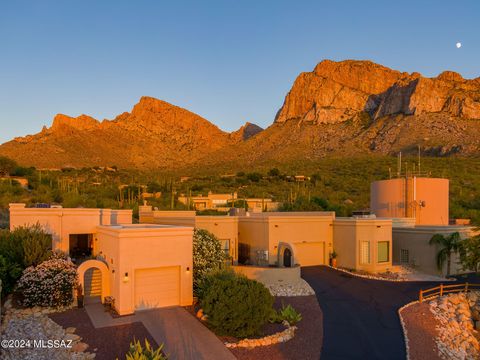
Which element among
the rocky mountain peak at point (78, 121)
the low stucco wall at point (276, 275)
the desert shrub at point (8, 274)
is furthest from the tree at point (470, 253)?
the rocky mountain peak at point (78, 121)

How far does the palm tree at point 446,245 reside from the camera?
23577 mm

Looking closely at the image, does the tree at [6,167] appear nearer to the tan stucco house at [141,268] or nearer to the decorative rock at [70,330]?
the tan stucco house at [141,268]

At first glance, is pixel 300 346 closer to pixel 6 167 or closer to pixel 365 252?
pixel 365 252

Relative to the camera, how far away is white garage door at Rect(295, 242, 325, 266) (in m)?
25.6

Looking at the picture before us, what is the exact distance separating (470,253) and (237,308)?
16.3 meters

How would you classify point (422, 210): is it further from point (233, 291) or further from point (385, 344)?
point (233, 291)

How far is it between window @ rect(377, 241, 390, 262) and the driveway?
2.98 meters

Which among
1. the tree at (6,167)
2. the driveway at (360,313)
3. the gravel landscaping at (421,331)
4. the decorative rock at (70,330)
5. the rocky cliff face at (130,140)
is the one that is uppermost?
the rocky cliff face at (130,140)

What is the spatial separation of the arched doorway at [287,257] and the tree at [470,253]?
9914mm

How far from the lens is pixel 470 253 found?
22469 mm

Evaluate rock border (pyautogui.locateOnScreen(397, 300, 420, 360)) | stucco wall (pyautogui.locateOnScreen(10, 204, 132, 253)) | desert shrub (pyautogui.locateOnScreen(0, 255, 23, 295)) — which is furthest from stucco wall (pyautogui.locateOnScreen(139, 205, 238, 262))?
rock border (pyautogui.locateOnScreen(397, 300, 420, 360))

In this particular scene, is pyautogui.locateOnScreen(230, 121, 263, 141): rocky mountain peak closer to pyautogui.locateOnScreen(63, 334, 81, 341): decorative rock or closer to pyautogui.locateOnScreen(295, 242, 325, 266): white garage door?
pyautogui.locateOnScreen(295, 242, 325, 266): white garage door

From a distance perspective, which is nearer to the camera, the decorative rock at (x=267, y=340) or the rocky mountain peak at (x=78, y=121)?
the decorative rock at (x=267, y=340)

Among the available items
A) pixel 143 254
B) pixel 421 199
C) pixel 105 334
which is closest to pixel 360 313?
pixel 143 254
